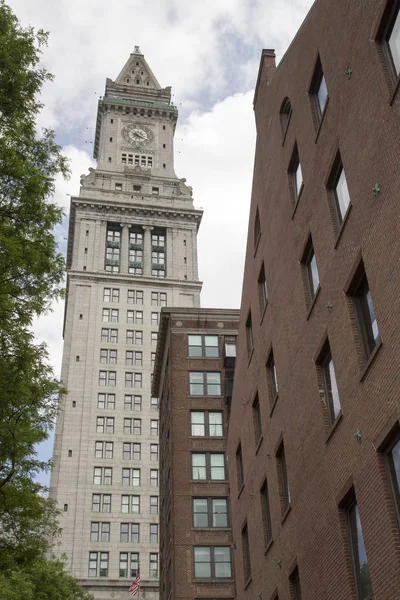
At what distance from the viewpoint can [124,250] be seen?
107 metres

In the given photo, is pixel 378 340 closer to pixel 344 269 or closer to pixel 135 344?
pixel 344 269

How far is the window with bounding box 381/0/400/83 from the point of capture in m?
17.4

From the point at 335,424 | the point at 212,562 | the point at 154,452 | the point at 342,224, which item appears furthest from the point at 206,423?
the point at 342,224

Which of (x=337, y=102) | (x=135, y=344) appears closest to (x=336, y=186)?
(x=337, y=102)

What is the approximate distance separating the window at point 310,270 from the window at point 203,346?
1327 inches

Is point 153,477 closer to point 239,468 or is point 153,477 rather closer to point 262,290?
point 239,468

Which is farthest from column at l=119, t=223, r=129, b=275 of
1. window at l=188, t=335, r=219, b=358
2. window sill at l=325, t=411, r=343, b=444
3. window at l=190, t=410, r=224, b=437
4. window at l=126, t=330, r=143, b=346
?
window sill at l=325, t=411, r=343, b=444

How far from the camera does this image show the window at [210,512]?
50.3 metres

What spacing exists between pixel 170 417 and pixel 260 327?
27156 millimetres

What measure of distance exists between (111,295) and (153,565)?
36436 mm

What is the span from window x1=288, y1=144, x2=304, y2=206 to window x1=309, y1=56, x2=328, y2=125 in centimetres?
213

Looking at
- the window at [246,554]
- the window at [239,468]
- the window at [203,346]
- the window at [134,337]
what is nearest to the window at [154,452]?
the window at [134,337]

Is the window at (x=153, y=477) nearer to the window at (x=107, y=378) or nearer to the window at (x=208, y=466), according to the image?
the window at (x=107, y=378)

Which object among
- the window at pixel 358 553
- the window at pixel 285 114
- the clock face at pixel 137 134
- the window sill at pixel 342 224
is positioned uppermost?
the clock face at pixel 137 134
